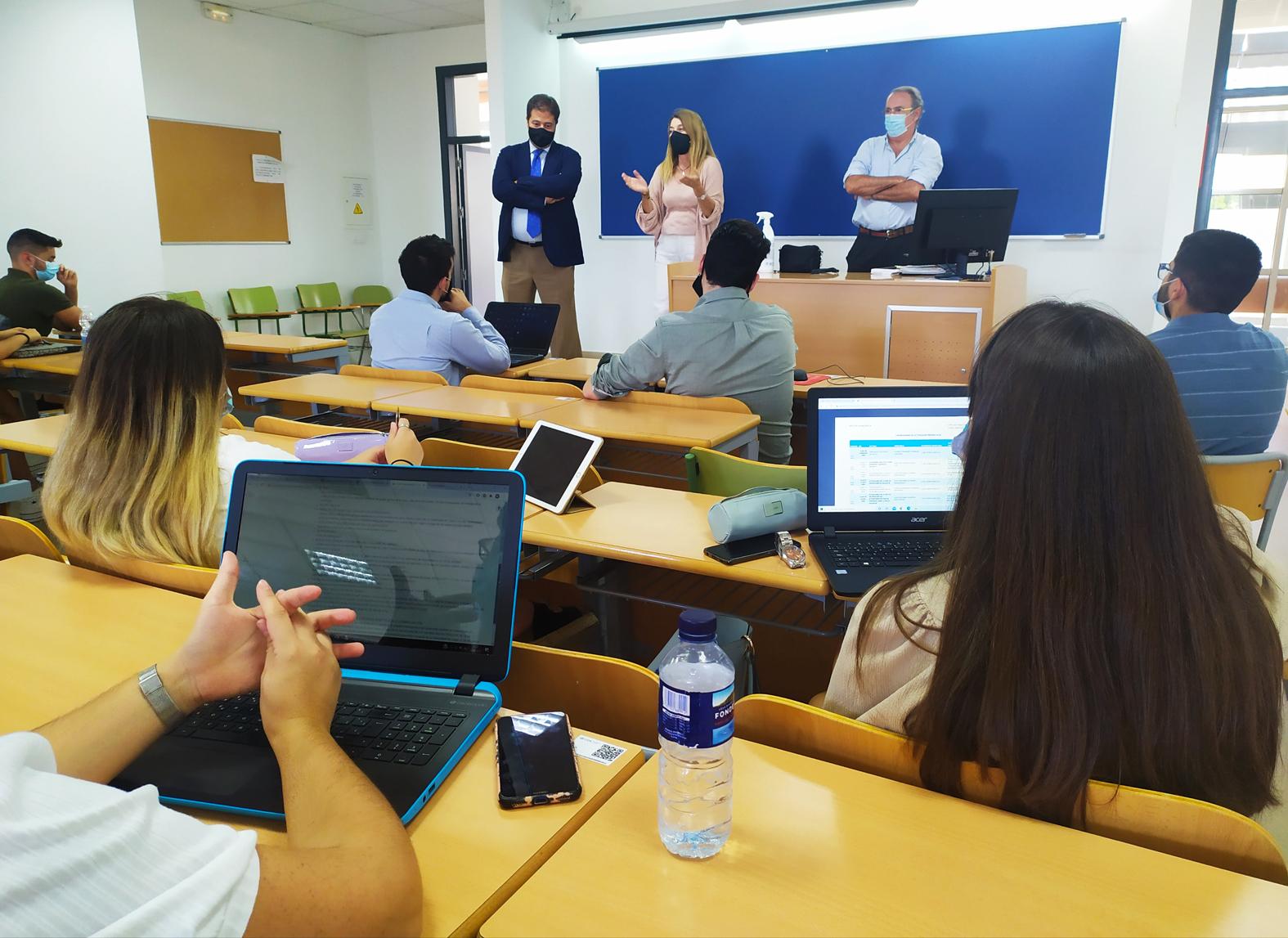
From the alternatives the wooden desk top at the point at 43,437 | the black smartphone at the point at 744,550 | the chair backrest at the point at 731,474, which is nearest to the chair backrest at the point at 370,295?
the wooden desk top at the point at 43,437

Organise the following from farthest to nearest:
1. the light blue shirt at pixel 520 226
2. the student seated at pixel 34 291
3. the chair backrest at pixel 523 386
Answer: the light blue shirt at pixel 520 226 → the student seated at pixel 34 291 → the chair backrest at pixel 523 386

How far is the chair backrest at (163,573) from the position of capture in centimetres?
166

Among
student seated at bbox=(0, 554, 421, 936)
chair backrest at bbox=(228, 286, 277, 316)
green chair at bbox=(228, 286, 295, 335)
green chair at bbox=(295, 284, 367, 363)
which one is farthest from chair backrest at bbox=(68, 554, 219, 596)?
green chair at bbox=(295, 284, 367, 363)

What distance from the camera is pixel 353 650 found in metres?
1.05

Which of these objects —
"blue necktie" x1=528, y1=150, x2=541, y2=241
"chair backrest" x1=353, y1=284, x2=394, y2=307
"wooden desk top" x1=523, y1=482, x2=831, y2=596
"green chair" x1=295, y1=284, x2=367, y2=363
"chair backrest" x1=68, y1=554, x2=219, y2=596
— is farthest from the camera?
"chair backrest" x1=353, y1=284, x2=394, y2=307

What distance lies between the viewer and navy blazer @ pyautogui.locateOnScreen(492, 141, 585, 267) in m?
6.21

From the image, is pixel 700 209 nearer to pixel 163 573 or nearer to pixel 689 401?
pixel 689 401

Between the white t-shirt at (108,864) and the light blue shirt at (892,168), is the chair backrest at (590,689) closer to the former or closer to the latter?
the white t-shirt at (108,864)

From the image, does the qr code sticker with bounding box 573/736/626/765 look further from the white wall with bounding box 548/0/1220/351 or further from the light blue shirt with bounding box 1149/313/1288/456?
the white wall with bounding box 548/0/1220/351

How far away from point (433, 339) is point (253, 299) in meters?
5.30

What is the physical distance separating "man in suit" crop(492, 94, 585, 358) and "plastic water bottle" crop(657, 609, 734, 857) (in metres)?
5.54

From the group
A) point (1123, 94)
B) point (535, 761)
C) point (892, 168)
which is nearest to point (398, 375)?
point (535, 761)

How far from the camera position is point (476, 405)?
11.2 feet

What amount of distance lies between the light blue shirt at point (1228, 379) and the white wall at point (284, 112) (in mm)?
7860
